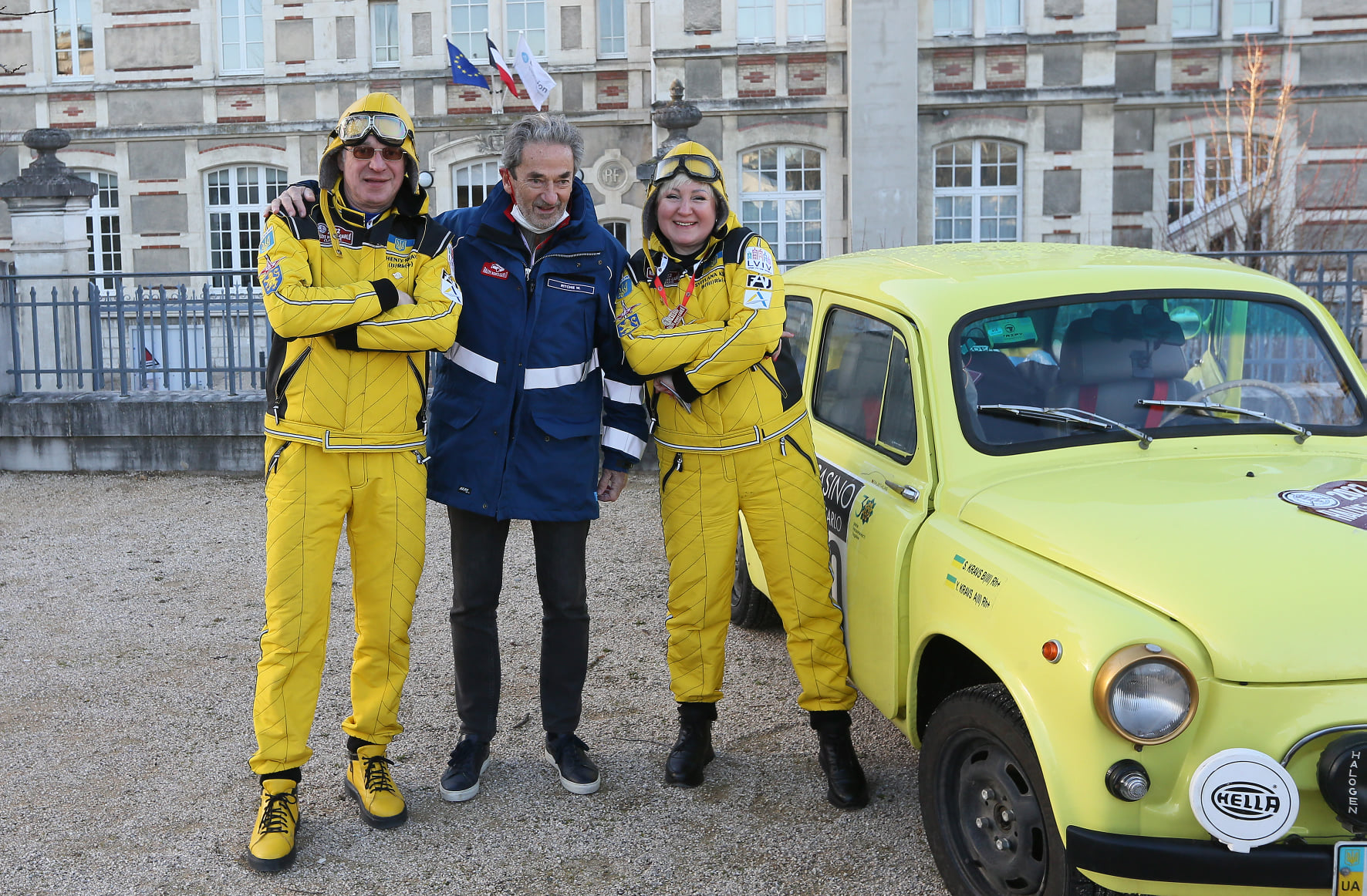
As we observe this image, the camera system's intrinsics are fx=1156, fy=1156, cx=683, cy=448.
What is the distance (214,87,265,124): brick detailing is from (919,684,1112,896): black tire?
2422cm

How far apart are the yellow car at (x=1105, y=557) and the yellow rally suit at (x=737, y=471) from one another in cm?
14

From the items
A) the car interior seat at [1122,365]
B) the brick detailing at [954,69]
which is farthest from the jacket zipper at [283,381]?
the brick detailing at [954,69]

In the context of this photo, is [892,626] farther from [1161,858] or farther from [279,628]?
[279,628]

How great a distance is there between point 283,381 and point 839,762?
2286mm

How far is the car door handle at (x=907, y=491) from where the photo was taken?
3.64 metres

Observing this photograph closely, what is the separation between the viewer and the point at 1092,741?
8.61 ft

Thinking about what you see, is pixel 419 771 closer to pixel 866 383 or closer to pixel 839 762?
pixel 839 762

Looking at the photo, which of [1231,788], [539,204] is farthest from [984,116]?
[1231,788]

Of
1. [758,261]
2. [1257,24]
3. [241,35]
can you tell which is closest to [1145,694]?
[758,261]

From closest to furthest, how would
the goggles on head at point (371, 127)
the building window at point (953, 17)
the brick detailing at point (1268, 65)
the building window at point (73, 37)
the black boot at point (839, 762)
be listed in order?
the goggles on head at point (371, 127) < the black boot at point (839, 762) < the building window at point (953, 17) < the brick detailing at point (1268, 65) < the building window at point (73, 37)

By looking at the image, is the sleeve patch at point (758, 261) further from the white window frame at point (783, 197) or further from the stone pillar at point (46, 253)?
the white window frame at point (783, 197)

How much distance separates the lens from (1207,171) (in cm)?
2236

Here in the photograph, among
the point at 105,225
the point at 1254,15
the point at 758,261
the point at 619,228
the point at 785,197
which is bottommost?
the point at 758,261

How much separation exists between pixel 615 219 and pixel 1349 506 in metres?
21.3
